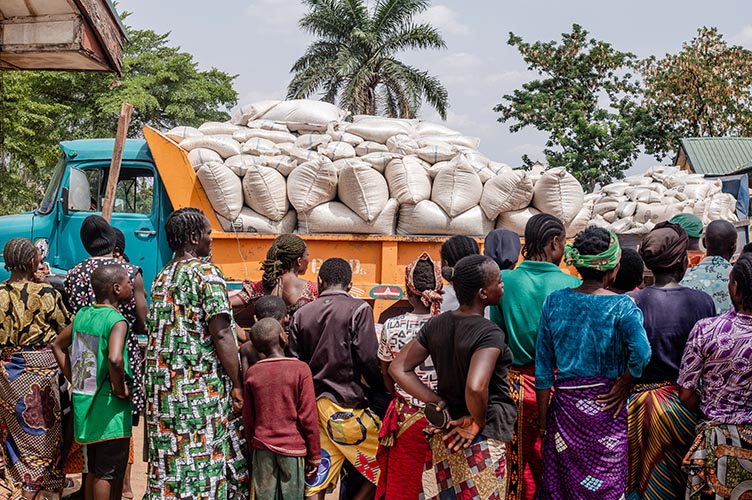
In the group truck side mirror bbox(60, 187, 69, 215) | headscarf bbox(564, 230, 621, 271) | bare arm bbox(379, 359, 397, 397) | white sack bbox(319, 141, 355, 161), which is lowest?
bare arm bbox(379, 359, 397, 397)

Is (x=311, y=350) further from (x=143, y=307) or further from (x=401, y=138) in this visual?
(x=401, y=138)

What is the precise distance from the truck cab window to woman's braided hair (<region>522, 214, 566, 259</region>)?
3881 mm

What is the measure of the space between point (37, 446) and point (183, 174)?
2.70 m

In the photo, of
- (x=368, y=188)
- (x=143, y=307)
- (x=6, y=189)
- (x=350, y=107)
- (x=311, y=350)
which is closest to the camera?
(x=311, y=350)

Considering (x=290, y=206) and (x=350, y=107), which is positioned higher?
(x=350, y=107)

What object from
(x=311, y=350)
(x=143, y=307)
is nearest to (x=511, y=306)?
(x=311, y=350)

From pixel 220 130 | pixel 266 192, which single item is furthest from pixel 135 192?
pixel 266 192

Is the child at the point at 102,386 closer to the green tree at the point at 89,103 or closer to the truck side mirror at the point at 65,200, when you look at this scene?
the truck side mirror at the point at 65,200

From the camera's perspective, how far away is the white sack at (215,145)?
6125 millimetres

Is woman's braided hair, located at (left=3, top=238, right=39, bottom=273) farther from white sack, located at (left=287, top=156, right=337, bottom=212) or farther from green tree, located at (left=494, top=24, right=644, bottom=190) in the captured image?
green tree, located at (left=494, top=24, right=644, bottom=190)

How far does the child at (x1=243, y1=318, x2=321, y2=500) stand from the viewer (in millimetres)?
3193

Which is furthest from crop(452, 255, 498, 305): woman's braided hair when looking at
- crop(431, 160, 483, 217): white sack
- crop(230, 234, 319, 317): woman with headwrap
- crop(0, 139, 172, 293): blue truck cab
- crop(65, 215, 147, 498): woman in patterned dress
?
crop(0, 139, 172, 293): blue truck cab

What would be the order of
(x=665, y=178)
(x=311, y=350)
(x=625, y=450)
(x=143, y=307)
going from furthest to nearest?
(x=665, y=178), (x=143, y=307), (x=311, y=350), (x=625, y=450)

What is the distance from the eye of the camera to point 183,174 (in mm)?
5930
